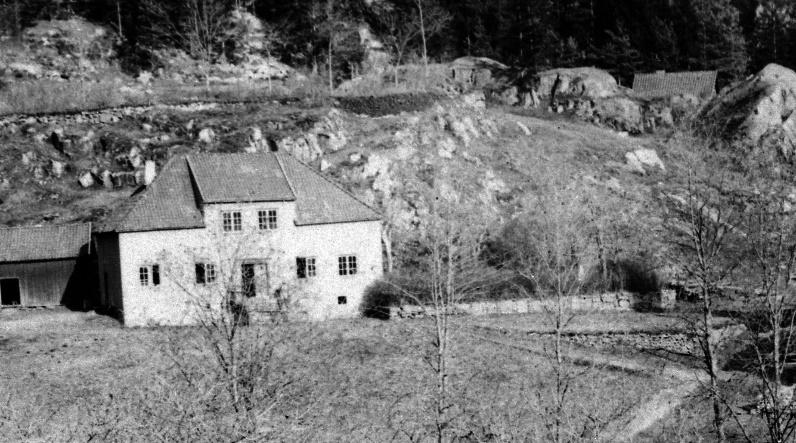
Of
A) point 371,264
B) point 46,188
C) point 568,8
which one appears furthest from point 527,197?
point 568,8

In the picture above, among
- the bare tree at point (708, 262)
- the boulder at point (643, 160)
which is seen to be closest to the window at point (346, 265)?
the bare tree at point (708, 262)

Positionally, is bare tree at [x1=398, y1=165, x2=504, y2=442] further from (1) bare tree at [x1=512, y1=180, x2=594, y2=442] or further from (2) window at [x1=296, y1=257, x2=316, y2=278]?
(2) window at [x1=296, y1=257, x2=316, y2=278]

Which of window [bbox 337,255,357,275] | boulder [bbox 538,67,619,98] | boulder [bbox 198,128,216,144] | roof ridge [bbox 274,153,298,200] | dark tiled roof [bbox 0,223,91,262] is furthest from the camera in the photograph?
boulder [bbox 538,67,619,98]

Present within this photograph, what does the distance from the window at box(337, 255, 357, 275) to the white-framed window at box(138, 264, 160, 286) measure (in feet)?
30.4

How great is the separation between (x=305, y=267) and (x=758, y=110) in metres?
44.3

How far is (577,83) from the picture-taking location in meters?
78.6

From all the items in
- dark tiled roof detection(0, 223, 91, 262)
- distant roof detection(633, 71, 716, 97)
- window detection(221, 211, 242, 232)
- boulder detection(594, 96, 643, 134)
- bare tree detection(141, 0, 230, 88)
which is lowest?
dark tiled roof detection(0, 223, 91, 262)

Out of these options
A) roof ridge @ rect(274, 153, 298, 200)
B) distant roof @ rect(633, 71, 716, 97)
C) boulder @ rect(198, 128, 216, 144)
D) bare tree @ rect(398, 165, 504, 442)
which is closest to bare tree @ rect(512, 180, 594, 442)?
bare tree @ rect(398, 165, 504, 442)

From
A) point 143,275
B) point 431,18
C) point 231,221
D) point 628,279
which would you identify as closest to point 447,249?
point 231,221

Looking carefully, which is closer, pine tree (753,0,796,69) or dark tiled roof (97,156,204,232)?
dark tiled roof (97,156,204,232)

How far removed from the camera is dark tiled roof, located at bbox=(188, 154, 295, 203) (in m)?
44.0

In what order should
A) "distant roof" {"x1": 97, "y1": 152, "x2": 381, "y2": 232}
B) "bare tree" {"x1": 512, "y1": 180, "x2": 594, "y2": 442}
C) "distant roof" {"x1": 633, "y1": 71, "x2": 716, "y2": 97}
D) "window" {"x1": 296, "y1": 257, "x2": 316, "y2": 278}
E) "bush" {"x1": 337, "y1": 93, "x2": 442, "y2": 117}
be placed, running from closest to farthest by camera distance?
"bare tree" {"x1": 512, "y1": 180, "x2": 594, "y2": 442}, "distant roof" {"x1": 97, "y1": 152, "x2": 381, "y2": 232}, "window" {"x1": 296, "y1": 257, "x2": 316, "y2": 278}, "bush" {"x1": 337, "y1": 93, "x2": 442, "y2": 117}, "distant roof" {"x1": 633, "y1": 71, "x2": 716, "y2": 97}

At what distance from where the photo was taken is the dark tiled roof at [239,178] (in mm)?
44031

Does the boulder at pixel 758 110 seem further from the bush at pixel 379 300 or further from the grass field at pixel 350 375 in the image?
the bush at pixel 379 300
